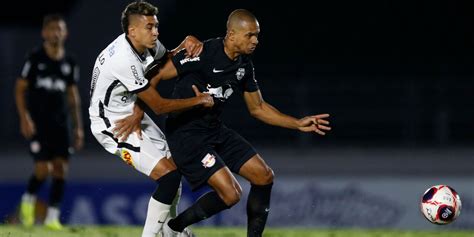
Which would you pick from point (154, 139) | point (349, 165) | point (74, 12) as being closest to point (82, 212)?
point (154, 139)

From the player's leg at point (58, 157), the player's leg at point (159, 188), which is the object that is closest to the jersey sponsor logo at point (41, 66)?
the player's leg at point (58, 157)

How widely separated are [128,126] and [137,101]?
222 mm

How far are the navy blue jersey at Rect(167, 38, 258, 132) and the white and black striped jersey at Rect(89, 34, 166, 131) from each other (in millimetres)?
292

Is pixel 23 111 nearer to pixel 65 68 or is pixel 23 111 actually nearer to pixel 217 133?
pixel 65 68

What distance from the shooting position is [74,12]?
21.4 m

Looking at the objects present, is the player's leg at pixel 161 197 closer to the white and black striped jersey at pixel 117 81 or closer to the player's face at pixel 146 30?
the white and black striped jersey at pixel 117 81

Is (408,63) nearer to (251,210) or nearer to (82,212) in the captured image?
(82,212)

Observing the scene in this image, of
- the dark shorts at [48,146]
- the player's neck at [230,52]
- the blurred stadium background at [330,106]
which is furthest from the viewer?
the blurred stadium background at [330,106]

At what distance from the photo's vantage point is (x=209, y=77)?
7473 mm

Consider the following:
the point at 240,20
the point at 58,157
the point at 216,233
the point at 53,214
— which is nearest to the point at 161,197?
the point at 240,20

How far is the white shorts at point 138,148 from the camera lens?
729 cm

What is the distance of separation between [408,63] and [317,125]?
14.0 metres

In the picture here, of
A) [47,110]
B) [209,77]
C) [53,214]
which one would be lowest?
[53,214]

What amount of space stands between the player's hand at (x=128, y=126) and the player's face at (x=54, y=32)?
342 centimetres
